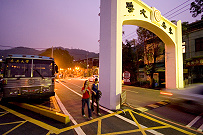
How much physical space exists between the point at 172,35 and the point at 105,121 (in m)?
13.8

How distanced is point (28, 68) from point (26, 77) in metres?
0.59

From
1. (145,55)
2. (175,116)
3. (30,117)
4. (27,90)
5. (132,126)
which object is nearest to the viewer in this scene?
(132,126)

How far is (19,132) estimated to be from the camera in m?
3.72

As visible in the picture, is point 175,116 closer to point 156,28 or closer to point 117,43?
point 117,43

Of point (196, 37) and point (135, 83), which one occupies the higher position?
point (196, 37)

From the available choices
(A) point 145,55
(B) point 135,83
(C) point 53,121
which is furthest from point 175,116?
(B) point 135,83

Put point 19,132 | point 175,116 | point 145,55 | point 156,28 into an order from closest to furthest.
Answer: point 19,132
point 175,116
point 156,28
point 145,55

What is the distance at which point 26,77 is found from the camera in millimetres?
6445

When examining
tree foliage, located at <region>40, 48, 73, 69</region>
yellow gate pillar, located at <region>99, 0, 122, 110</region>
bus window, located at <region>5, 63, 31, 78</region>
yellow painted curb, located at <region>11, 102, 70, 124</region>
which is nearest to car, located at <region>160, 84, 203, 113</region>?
yellow gate pillar, located at <region>99, 0, 122, 110</region>

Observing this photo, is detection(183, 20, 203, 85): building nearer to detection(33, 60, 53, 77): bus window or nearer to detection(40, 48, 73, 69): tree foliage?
detection(33, 60, 53, 77): bus window

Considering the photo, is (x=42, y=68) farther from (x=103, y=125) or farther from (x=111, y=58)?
(x=103, y=125)

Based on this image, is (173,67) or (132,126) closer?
(132,126)

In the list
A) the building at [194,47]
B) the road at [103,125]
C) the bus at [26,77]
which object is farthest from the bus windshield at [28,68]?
the building at [194,47]

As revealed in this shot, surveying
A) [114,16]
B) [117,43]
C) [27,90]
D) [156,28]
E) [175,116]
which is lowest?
[175,116]
